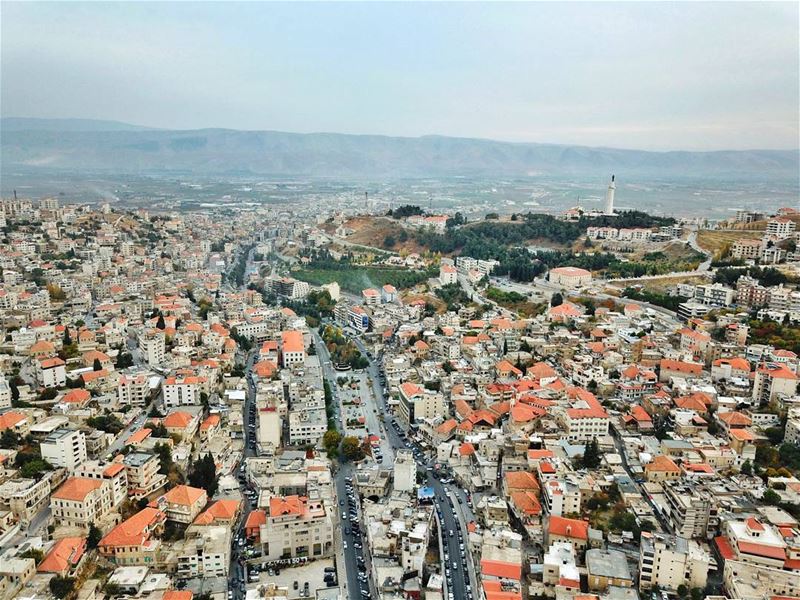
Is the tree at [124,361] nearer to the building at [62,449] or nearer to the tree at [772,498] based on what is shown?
the building at [62,449]

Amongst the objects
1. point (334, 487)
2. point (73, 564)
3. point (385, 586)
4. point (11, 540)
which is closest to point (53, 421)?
point (11, 540)

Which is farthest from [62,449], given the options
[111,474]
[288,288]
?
[288,288]

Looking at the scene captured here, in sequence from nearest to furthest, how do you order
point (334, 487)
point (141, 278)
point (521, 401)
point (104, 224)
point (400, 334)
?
point (334, 487) < point (521, 401) < point (400, 334) < point (141, 278) < point (104, 224)

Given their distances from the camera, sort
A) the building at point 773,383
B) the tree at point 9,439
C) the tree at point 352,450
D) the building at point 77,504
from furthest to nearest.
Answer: the building at point 773,383 < the tree at point 352,450 < the tree at point 9,439 < the building at point 77,504

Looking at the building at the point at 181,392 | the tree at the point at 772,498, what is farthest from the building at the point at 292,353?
the tree at the point at 772,498

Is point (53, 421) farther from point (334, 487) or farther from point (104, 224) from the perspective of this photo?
point (104, 224)

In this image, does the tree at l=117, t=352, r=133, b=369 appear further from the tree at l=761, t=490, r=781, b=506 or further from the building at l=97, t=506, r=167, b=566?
the tree at l=761, t=490, r=781, b=506
